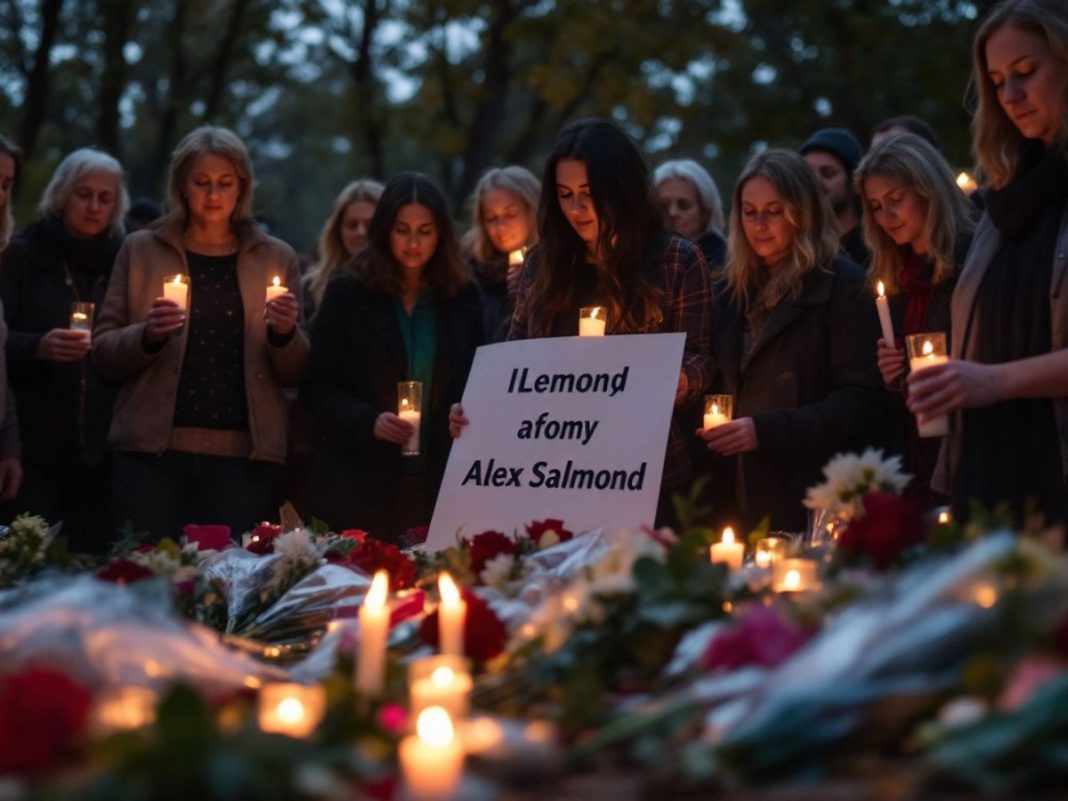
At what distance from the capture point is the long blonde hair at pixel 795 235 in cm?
619

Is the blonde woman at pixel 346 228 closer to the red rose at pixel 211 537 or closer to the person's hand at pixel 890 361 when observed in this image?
the red rose at pixel 211 537

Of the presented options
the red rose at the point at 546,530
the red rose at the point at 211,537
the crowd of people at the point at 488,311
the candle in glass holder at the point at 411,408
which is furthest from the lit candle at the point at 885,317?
the red rose at the point at 211,537

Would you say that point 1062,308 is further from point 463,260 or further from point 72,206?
point 72,206

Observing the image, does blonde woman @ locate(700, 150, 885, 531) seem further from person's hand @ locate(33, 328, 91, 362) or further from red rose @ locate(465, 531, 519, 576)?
person's hand @ locate(33, 328, 91, 362)

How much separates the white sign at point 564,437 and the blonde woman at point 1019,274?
3.55 feet

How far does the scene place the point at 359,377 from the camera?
277 inches

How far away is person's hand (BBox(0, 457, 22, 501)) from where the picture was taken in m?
6.73

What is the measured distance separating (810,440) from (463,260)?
199 cm

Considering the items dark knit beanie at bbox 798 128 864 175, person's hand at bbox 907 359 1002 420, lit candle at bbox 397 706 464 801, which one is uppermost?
dark knit beanie at bbox 798 128 864 175

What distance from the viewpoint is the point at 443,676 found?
2.92 meters

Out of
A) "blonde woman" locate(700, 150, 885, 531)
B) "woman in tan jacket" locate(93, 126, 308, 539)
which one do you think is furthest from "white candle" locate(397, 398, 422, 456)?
"blonde woman" locate(700, 150, 885, 531)

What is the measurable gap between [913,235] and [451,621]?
3429 mm

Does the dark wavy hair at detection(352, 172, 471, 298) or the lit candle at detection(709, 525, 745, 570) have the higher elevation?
the dark wavy hair at detection(352, 172, 471, 298)

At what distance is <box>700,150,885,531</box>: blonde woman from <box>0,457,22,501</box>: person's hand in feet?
8.94
